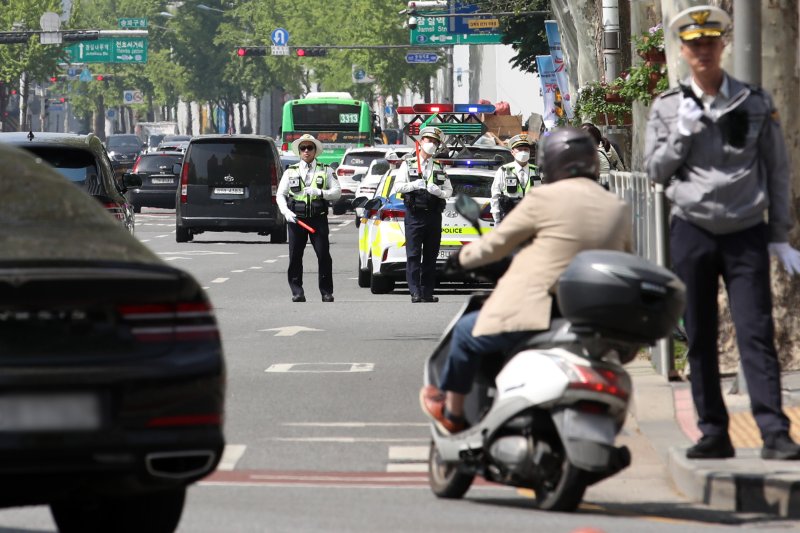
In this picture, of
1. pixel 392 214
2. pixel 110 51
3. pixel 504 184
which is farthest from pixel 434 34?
pixel 504 184

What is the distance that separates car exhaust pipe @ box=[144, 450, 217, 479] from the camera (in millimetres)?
6379

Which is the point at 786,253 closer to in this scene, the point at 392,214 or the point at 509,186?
the point at 509,186

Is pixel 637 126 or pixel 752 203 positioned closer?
pixel 752 203

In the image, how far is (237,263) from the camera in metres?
28.5

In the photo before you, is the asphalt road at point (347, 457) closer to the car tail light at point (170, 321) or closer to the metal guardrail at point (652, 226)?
the car tail light at point (170, 321)

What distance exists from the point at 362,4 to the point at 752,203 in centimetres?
9311

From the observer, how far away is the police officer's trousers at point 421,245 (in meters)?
20.9

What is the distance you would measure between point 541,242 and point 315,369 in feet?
20.3

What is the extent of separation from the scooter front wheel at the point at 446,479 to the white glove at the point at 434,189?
12.4 metres

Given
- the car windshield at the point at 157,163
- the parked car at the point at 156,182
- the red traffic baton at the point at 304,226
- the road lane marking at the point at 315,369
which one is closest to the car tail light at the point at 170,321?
the road lane marking at the point at 315,369

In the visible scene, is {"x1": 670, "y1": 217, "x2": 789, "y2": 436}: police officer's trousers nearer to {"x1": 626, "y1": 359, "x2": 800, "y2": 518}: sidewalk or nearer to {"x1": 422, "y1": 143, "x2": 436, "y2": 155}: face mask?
{"x1": 626, "y1": 359, "x2": 800, "y2": 518}: sidewalk

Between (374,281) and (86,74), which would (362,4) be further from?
(374,281)

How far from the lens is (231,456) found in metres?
9.77

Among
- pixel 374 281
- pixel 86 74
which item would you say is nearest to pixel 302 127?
pixel 374 281
